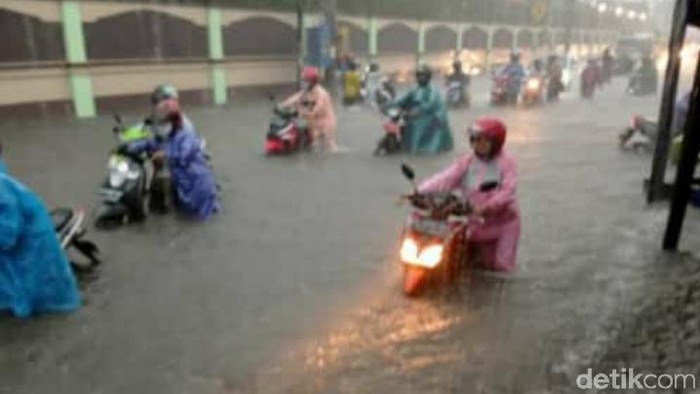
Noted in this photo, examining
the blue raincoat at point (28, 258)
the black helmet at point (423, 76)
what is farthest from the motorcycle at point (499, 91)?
the blue raincoat at point (28, 258)

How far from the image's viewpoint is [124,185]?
306 inches

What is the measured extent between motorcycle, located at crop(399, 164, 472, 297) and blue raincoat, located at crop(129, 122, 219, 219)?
364 cm

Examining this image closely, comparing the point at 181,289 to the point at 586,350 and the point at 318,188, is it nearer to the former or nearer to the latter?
the point at 586,350

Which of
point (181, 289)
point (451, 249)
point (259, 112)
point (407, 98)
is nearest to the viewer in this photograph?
point (451, 249)

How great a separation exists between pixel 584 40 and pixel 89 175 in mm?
60491

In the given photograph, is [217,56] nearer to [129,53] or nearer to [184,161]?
[129,53]

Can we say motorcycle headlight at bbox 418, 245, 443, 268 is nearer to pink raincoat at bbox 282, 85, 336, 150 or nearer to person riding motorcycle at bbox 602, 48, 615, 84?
pink raincoat at bbox 282, 85, 336, 150

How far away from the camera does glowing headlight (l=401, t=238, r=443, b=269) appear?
17.7 ft

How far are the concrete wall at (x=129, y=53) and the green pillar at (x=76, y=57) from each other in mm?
25

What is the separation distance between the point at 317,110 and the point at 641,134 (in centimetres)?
687

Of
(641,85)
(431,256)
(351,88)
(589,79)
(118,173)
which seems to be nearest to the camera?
(431,256)

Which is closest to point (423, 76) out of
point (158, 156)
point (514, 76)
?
point (158, 156)

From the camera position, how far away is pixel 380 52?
31.5 metres

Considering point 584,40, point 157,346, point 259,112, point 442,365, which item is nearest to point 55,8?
point 259,112
